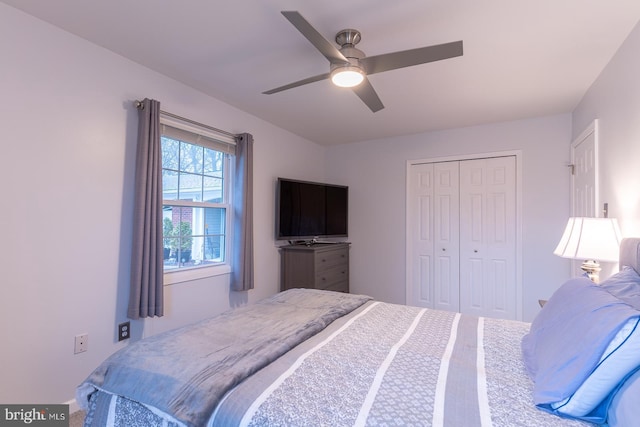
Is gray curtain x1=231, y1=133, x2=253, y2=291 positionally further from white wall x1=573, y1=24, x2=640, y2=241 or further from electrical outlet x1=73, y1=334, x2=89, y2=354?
white wall x1=573, y1=24, x2=640, y2=241

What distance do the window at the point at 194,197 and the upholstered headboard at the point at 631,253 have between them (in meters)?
2.91

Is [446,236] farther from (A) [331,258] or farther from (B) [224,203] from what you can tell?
(B) [224,203]

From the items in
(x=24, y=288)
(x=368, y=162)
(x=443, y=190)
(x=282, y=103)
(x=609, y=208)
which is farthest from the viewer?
(x=368, y=162)

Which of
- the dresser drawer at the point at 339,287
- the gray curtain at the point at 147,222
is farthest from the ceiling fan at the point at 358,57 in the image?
the dresser drawer at the point at 339,287

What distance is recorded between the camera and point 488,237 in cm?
371

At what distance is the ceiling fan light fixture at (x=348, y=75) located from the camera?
1821mm

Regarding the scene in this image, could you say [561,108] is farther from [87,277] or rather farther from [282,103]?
[87,277]

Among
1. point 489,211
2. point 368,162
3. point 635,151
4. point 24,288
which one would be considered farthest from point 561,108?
point 24,288

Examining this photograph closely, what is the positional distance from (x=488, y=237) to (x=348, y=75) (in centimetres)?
281

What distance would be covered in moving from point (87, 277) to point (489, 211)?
391 cm

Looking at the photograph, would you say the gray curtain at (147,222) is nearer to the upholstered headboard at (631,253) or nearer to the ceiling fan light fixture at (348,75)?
the ceiling fan light fixture at (348,75)

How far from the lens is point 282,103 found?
3102mm

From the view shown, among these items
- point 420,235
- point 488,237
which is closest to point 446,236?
point 420,235

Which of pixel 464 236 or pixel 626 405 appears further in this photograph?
pixel 464 236
